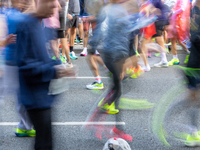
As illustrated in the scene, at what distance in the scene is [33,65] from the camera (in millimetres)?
1727

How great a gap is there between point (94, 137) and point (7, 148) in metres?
1.00

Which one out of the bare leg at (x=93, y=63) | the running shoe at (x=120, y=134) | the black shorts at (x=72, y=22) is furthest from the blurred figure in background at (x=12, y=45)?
the black shorts at (x=72, y=22)

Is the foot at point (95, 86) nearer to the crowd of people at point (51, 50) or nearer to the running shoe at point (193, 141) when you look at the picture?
the crowd of people at point (51, 50)

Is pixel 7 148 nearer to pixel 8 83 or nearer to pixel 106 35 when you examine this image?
pixel 8 83

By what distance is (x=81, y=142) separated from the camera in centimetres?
307

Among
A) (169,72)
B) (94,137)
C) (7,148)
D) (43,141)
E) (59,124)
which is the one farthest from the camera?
(169,72)

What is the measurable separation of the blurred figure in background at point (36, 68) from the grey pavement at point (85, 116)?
19cm

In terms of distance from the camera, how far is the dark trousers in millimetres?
1811

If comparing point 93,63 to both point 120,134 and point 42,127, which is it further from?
point 42,127

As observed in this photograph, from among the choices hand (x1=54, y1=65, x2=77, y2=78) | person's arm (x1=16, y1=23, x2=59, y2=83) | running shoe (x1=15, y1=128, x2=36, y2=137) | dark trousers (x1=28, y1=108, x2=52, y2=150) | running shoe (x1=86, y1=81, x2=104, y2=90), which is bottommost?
running shoe (x1=86, y1=81, x2=104, y2=90)

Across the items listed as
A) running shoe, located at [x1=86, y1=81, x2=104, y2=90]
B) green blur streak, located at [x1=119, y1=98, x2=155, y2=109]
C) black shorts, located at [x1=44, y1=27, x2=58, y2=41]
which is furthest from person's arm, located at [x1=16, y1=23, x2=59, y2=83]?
running shoe, located at [x1=86, y1=81, x2=104, y2=90]

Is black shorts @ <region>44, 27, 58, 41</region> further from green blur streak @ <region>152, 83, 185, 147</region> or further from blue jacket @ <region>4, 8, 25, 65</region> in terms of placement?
green blur streak @ <region>152, 83, 185, 147</region>

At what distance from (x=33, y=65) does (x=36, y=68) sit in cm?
3

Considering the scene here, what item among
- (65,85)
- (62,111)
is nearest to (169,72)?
(62,111)
